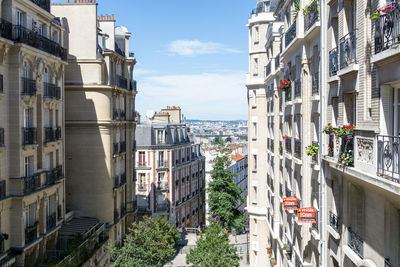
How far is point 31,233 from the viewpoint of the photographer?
1856 cm

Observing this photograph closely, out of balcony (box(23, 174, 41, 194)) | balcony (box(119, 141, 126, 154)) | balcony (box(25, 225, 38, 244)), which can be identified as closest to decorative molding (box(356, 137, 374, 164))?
balcony (box(23, 174, 41, 194))

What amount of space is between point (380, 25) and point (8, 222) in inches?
655

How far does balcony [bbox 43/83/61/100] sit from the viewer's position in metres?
20.8

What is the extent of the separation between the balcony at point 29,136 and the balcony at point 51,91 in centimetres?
242

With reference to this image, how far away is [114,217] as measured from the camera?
100.0 ft

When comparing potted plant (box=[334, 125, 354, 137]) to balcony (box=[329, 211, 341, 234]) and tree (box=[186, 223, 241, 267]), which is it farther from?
tree (box=[186, 223, 241, 267])

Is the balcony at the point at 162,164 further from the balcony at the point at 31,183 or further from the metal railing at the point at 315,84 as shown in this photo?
the metal railing at the point at 315,84

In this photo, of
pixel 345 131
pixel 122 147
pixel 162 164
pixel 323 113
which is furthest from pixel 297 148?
pixel 162 164

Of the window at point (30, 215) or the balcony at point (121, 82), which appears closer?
the window at point (30, 215)

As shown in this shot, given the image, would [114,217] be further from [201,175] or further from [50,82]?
[201,175]

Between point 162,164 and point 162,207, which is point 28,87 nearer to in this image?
point 162,164

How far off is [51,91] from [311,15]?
14085 millimetres

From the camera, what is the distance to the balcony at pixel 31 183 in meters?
18.0

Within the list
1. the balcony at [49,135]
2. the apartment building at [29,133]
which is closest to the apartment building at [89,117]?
the apartment building at [29,133]
